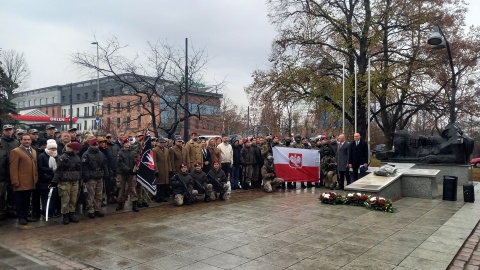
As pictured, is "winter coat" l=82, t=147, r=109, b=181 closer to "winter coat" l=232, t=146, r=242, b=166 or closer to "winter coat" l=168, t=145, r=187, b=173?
"winter coat" l=168, t=145, r=187, b=173

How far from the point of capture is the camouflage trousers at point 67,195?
8258 millimetres

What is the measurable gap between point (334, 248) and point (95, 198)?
5.60m

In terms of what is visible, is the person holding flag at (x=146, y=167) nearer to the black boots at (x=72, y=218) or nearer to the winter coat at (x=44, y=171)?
the black boots at (x=72, y=218)

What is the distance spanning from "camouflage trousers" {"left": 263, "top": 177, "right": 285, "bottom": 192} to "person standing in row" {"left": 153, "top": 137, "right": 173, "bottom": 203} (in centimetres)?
356

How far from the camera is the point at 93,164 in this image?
8.84 m

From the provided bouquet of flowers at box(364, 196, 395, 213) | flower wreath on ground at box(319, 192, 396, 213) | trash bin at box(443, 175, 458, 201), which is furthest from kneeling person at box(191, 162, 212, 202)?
trash bin at box(443, 175, 458, 201)

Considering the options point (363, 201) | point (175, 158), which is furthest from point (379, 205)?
point (175, 158)

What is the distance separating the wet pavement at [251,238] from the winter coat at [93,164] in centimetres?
100

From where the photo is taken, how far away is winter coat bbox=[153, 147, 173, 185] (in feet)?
35.4

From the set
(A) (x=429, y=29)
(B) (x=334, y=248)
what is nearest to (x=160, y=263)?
(B) (x=334, y=248)

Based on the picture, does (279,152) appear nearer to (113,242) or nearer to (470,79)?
(113,242)

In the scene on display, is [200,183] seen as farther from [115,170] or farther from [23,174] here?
[23,174]

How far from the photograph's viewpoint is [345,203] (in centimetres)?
1055

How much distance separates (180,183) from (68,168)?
10.1 feet
